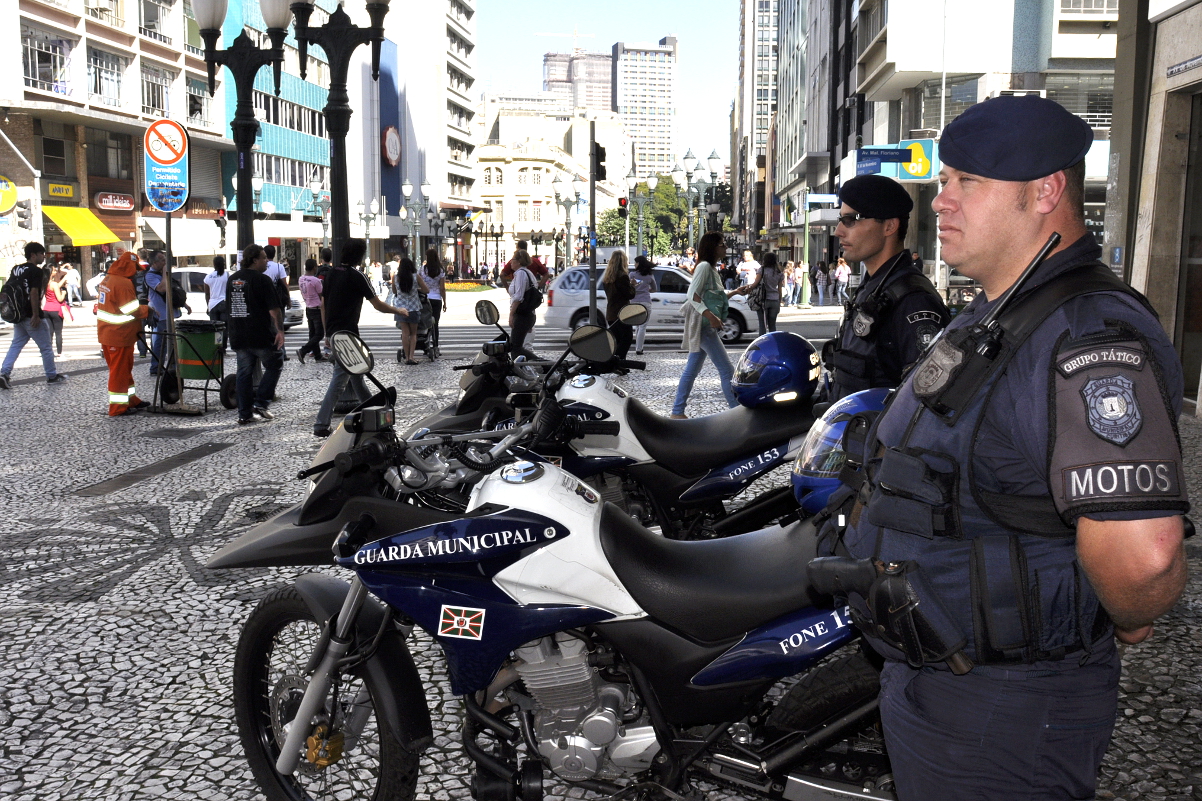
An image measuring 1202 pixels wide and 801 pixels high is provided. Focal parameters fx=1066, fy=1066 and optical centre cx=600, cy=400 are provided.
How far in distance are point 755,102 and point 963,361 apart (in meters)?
144

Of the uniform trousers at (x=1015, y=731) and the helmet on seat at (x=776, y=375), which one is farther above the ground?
the helmet on seat at (x=776, y=375)

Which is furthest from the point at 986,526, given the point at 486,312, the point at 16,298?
the point at 16,298

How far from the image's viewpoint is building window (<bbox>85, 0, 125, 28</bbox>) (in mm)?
41225

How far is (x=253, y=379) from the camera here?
10688mm

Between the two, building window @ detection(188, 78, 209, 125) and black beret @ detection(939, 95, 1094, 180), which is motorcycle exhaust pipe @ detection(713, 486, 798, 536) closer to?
black beret @ detection(939, 95, 1094, 180)

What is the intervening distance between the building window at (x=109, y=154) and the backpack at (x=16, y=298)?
32.8m

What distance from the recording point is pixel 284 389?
1330 centimetres

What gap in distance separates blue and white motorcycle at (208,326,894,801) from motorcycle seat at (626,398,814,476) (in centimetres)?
210

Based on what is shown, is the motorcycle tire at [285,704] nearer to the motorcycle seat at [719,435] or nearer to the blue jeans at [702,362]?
the motorcycle seat at [719,435]

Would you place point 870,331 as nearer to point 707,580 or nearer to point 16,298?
point 707,580

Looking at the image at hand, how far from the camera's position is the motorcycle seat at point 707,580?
2.52 m

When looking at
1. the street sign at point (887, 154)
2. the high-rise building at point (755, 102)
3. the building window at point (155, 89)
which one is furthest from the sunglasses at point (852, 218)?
the high-rise building at point (755, 102)

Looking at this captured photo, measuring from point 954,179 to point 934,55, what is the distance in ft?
107

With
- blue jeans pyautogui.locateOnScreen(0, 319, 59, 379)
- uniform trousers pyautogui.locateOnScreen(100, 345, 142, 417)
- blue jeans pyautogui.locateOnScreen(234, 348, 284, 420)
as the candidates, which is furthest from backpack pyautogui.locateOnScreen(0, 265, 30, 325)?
blue jeans pyautogui.locateOnScreen(234, 348, 284, 420)
